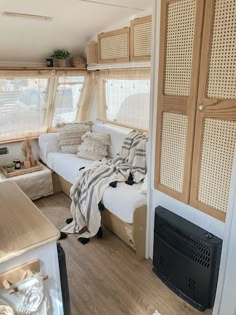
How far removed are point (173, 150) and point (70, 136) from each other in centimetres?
216

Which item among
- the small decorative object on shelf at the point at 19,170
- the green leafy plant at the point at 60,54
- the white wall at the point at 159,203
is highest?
the green leafy plant at the point at 60,54

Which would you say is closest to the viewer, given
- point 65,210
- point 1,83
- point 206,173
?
point 206,173

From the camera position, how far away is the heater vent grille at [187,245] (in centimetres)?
171

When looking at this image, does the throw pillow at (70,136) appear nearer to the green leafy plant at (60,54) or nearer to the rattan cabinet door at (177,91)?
the green leafy plant at (60,54)

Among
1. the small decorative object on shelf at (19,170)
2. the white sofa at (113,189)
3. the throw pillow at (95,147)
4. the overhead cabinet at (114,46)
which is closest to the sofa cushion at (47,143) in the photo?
the white sofa at (113,189)

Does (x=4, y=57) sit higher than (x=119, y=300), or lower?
higher

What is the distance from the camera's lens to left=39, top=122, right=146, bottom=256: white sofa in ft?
7.38

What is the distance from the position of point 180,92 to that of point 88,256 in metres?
1.67

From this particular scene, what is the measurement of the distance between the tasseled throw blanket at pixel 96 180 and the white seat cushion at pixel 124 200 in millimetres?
90

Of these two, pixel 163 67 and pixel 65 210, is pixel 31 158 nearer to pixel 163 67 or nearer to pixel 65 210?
pixel 65 210

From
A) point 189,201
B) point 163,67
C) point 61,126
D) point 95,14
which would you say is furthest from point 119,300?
point 95,14

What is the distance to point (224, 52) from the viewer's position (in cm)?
141

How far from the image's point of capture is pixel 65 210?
319 centimetres

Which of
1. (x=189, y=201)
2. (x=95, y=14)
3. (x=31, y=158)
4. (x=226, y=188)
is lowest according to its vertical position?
(x=31, y=158)
